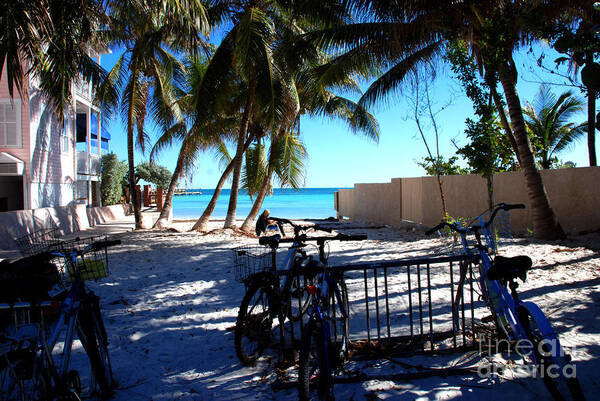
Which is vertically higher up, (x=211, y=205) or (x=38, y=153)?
(x=38, y=153)

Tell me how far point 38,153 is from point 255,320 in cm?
1525

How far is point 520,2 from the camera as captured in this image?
8.70 m

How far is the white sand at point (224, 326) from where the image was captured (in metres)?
2.91

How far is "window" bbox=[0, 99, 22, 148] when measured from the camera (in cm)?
1417

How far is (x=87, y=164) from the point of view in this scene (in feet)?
66.6

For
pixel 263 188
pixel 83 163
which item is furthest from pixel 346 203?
pixel 83 163

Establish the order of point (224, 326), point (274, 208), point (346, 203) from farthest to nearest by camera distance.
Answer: point (274, 208) → point (346, 203) → point (224, 326)

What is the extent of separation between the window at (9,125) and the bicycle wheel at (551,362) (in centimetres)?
1669

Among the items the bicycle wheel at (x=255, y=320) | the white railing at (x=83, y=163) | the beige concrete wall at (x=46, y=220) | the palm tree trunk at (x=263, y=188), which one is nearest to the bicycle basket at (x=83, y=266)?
the bicycle wheel at (x=255, y=320)

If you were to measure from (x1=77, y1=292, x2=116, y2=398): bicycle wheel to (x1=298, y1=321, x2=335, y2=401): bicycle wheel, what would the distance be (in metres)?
1.44

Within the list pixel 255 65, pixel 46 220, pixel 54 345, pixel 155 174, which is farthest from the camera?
pixel 155 174

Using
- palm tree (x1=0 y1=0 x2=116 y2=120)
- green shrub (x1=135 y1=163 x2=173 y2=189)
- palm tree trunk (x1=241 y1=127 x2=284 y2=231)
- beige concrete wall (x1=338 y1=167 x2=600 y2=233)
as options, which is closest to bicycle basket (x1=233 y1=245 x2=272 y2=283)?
palm tree (x1=0 y1=0 x2=116 y2=120)

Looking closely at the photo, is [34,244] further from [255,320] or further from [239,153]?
[239,153]

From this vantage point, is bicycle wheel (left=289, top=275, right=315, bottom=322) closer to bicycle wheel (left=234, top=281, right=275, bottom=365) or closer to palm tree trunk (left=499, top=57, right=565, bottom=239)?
bicycle wheel (left=234, top=281, right=275, bottom=365)
